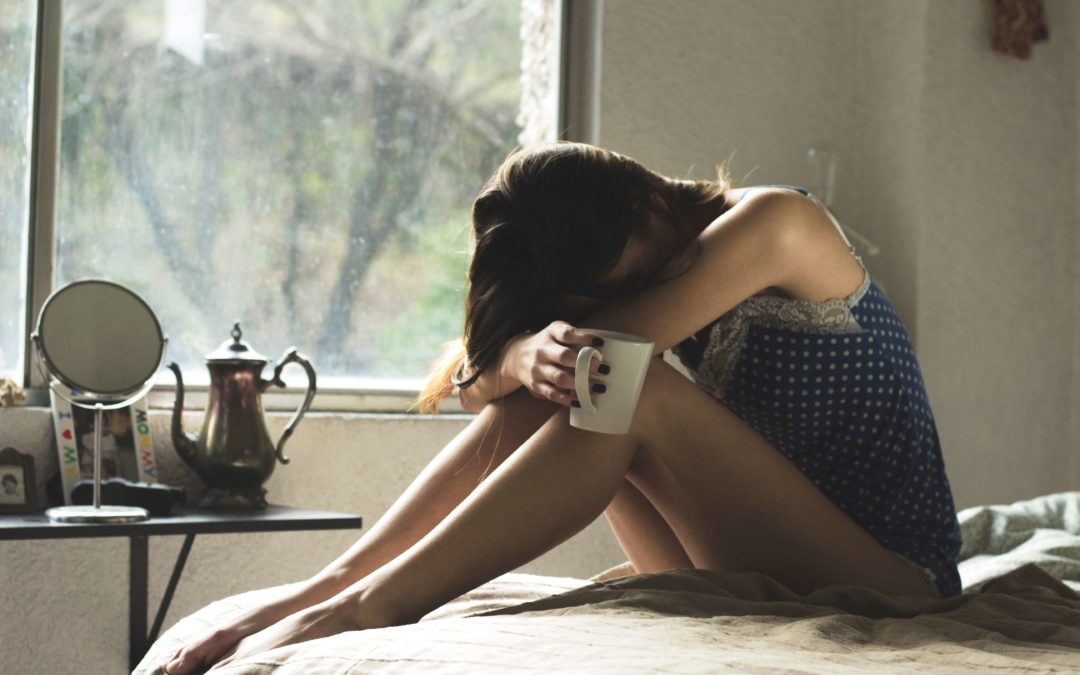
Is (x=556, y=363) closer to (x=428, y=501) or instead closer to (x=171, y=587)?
(x=428, y=501)

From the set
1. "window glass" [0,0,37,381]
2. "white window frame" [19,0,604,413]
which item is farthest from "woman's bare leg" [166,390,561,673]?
"window glass" [0,0,37,381]

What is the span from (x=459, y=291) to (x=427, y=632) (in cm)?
154

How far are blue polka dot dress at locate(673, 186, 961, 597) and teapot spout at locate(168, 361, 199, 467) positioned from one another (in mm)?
907

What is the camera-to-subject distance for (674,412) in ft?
3.65

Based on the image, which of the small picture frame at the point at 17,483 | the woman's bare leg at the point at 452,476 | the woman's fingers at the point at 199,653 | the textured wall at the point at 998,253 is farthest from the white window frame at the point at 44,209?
the textured wall at the point at 998,253

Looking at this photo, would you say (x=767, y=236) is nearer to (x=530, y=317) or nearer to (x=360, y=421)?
(x=530, y=317)

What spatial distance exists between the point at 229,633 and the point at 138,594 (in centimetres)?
70

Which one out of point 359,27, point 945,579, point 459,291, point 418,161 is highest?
point 359,27

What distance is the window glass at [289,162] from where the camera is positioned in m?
2.02

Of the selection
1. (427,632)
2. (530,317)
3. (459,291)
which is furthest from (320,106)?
(427,632)

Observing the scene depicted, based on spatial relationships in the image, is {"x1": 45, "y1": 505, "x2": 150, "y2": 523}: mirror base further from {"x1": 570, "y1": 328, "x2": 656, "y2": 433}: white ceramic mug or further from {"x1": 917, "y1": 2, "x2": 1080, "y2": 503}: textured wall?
{"x1": 917, "y1": 2, "x2": 1080, "y2": 503}: textured wall

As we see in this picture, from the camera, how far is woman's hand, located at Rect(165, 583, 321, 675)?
3.18 ft

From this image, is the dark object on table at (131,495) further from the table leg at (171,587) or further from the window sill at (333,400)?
the window sill at (333,400)

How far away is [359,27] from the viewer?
7.36 feet
